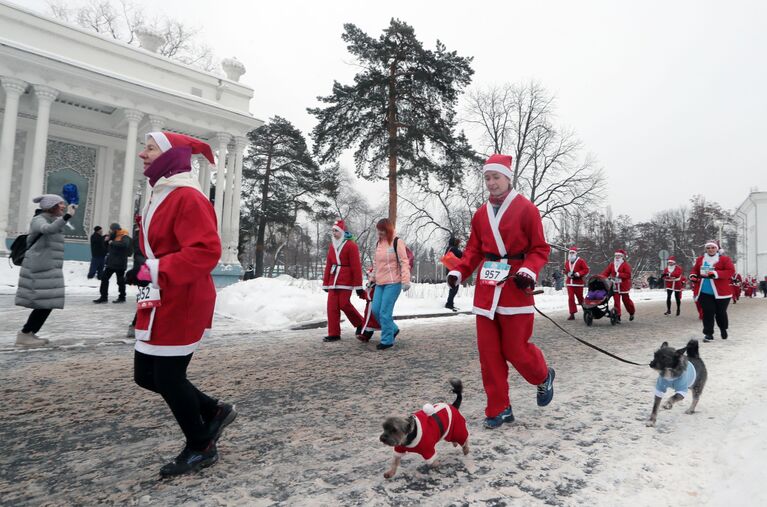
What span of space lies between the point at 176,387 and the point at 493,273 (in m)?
2.28

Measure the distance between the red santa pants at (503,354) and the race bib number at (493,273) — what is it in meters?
0.28

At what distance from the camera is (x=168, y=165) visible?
257cm

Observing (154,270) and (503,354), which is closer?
(154,270)

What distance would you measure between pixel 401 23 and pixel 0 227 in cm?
1909

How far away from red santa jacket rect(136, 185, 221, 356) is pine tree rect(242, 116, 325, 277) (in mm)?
33096

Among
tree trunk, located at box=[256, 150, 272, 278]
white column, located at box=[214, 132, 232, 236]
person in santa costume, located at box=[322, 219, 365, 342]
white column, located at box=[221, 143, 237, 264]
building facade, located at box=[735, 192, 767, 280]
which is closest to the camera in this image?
person in santa costume, located at box=[322, 219, 365, 342]

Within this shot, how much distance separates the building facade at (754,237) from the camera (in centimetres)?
7088

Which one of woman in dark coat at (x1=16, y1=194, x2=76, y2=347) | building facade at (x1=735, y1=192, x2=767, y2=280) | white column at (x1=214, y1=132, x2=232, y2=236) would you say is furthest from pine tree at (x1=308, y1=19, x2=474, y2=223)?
building facade at (x1=735, y1=192, x2=767, y2=280)

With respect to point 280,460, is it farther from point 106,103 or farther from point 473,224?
point 106,103

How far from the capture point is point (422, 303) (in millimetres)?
14820

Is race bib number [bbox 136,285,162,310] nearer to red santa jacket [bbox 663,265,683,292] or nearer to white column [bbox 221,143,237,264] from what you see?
red santa jacket [bbox 663,265,683,292]

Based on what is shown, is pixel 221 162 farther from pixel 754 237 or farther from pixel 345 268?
pixel 754 237

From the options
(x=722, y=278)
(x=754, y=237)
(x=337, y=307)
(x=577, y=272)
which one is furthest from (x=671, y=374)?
(x=754, y=237)

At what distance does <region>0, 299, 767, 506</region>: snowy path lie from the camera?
2357 millimetres
